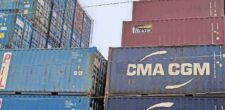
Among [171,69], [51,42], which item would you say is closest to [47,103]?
[171,69]

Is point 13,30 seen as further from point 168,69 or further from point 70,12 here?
point 168,69

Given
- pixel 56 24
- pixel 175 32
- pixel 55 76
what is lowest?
pixel 55 76

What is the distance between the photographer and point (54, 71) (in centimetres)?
1706

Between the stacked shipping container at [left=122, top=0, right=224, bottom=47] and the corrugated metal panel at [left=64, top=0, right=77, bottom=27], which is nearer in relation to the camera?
the stacked shipping container at [left=122, top=0, right=224, bottom=47]

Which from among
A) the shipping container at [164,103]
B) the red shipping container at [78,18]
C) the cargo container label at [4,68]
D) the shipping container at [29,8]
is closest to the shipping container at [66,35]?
the red shipping container at [78,18]

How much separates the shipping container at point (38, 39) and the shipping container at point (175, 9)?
19.0 ft

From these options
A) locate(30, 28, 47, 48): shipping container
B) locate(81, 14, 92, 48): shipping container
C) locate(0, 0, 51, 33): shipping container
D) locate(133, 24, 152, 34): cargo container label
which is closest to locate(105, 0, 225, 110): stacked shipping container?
locate(133, 24, 152, 34): cargo container label

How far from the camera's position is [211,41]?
1877cm

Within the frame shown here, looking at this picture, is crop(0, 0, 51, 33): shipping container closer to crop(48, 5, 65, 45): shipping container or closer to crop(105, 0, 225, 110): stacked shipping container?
crop(48, 5, 65, 45): shipping container

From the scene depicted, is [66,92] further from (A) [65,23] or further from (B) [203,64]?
(A) [65,23]

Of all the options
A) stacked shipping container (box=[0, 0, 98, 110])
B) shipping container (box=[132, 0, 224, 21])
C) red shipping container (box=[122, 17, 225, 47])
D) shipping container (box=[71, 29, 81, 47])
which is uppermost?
shipping container (box=[132, 0, 224, 21])

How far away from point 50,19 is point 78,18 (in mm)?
4137

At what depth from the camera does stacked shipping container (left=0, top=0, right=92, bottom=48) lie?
2262 centimetres

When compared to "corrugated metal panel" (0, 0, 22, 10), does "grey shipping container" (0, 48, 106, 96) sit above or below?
below
